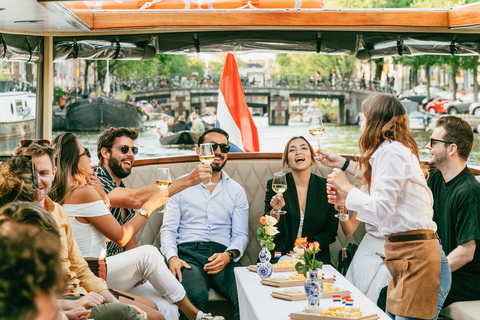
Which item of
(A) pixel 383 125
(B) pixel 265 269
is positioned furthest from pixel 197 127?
(A) pixel 383 125

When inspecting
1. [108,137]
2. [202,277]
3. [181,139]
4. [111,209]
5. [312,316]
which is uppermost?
[108,137]

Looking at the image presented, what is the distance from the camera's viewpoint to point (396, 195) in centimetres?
212

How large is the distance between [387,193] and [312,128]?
1035mm

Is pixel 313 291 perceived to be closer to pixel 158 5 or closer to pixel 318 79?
pixel 158 5

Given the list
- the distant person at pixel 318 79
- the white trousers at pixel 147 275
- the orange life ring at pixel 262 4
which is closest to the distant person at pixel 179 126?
the distant person at pixel 318 79

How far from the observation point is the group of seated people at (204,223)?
1049 millimetres

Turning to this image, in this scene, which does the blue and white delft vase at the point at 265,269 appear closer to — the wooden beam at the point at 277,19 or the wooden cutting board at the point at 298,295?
the wooden cutting board at the point at 298,295

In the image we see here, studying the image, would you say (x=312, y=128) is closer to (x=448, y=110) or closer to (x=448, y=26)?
(x=448, y=26)

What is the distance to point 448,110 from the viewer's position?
28203mm

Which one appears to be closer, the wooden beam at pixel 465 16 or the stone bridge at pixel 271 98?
the wooden beam at pixel 465 16

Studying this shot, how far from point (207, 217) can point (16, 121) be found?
1977mm

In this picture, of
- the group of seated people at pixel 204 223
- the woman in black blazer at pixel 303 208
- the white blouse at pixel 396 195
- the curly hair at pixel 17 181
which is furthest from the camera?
the woman in black blazer at pixel 303 208

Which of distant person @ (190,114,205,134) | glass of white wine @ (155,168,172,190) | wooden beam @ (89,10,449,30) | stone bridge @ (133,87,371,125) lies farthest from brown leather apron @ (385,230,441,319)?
stone bridge @ (133,87,371,125)

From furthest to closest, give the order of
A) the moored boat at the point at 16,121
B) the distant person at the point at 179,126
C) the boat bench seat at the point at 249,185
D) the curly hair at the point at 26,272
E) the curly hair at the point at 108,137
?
the distant person at the point at 179,126, the moored boat at the point at 16,121, the boat bench seat at the point at 249,185, the curly hair at the point at 108,137, the curly hair at the point at 26,272
